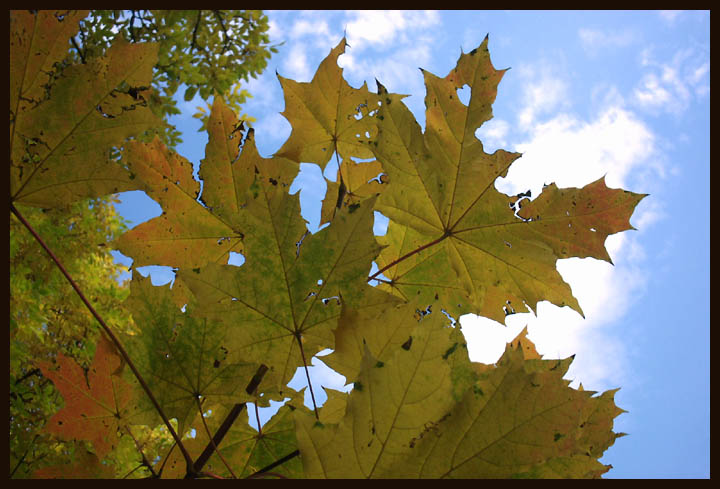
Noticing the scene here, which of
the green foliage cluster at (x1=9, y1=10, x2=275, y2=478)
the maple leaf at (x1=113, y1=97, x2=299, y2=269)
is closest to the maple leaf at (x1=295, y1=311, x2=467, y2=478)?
the maple leaf at (x1=113, y1=97, x2=299, y2=269)

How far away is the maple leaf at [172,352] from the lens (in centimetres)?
71

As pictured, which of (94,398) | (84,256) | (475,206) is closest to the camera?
(94,398)

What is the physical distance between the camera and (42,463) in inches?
96.9

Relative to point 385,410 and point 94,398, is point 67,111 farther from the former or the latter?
point 385,410

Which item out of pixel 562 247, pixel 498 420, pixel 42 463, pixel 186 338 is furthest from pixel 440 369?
pixel 42 463

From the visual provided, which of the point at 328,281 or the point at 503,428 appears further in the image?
the point at 328,281

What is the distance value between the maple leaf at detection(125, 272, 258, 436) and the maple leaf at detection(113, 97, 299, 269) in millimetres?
192

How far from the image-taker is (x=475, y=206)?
35.2 inches

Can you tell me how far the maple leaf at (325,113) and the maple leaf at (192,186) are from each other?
8 cm

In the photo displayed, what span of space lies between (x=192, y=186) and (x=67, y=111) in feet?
0.74

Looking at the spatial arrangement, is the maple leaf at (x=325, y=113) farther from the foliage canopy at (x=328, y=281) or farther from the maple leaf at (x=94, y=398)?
the maple leaf at (x=94, y=398)

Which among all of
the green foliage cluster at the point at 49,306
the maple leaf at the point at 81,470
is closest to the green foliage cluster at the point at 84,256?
the green foliage cluster at the point at 49,306

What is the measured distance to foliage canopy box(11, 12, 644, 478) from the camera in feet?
1.55

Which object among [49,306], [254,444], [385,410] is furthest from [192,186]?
[49,306]
